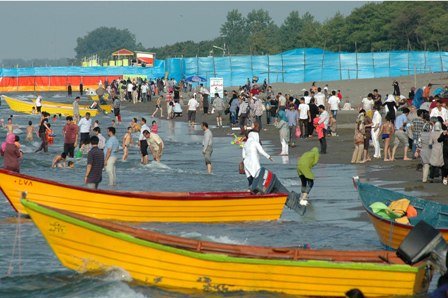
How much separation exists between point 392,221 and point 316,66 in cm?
5925

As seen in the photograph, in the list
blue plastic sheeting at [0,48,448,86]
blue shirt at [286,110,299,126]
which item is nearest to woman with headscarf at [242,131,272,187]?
blue shirt at [286,110,299,126]

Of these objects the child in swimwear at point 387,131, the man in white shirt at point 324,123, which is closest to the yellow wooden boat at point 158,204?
the child in swimwear at point 387,131

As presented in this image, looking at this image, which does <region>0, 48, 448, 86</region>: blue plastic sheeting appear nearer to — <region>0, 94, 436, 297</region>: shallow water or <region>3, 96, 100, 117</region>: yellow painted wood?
<region>3, 96, 100, 117</region>: yellow painted wood

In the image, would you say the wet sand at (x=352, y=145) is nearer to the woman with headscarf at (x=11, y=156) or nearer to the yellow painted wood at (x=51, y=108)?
the yellow painted wood at (x=51, y=108)

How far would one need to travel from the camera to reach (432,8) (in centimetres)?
9931

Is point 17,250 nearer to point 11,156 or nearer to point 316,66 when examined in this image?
point 11,156

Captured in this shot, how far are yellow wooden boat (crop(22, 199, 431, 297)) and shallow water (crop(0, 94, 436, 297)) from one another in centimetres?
24

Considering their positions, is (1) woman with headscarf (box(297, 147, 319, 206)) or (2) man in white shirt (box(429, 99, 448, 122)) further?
(2) man in white shirt (box(429, 99, 448, 122))

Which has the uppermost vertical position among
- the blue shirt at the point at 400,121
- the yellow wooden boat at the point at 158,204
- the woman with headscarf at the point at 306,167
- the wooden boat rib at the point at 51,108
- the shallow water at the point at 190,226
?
→ the blue shirt at the point at 400,121

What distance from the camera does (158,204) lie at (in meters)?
20.8

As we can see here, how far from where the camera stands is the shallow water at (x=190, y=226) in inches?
628

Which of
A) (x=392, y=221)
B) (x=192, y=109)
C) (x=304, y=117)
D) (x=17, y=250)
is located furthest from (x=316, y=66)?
(x=392, y=221)

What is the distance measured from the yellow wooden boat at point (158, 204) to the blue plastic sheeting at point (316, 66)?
49.5 metres

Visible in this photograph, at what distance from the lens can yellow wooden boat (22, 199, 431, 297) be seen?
1423cm
